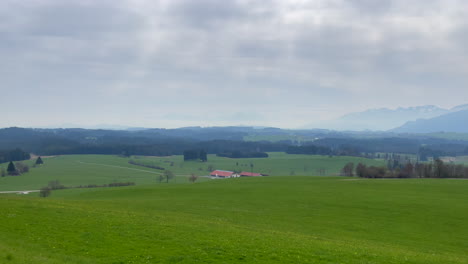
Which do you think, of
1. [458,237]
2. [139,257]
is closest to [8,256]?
[139,257]

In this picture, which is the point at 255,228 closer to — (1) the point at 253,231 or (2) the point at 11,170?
(1) the point at 253,231

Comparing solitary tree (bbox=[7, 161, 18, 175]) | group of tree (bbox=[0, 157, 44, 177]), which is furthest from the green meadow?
solitary tree (bbox=[7, 161, 18, 175])

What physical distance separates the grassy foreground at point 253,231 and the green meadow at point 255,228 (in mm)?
69

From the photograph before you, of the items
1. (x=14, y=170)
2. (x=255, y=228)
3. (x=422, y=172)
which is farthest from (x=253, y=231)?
(x=14, y=170)

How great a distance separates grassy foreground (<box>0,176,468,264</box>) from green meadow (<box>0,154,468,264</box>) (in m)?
0.07

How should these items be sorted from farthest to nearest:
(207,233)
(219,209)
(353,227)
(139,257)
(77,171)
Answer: (77,171) < (219,209) < (353,227) < (207,233) < (139,257)

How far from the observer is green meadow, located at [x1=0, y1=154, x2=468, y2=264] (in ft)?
68.6

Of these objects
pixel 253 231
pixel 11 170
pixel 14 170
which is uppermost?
pixel 253 231

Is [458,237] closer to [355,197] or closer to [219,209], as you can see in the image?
[355,197]

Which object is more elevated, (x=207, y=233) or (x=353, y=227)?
(x=207, y=233)

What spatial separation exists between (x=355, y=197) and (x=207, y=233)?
139ft

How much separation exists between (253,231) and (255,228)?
3272 mm

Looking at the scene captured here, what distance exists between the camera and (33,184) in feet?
420

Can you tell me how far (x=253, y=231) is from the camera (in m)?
31.1
